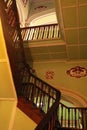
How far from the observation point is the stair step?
529 cm

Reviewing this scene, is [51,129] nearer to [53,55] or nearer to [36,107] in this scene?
[36,107]

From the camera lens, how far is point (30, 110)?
17.7 feet

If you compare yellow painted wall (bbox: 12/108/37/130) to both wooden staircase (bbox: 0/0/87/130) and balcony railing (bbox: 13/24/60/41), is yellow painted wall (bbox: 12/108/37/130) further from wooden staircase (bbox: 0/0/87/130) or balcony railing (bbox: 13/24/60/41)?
balcony railing (bbox: 13/24/60/41)

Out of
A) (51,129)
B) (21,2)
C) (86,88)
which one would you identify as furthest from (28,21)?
(51,129)

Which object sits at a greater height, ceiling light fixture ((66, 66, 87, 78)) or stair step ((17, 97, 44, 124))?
ceiling light fixture ((66, 66, 87, 78))

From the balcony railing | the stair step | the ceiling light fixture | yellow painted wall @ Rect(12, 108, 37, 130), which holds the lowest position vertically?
yellow painted wall @ Rect(12, 108, 37, 130)

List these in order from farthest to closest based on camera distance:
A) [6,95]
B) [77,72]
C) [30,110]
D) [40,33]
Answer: [40,33] < [77,72] < [6,95] < [30,110]

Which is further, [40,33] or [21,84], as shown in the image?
[40,33]

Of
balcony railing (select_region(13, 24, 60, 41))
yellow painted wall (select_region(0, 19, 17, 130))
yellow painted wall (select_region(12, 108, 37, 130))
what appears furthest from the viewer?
balcony railing (select_region(13, 24, 60, 41))

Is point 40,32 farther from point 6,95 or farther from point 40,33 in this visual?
point 6,95

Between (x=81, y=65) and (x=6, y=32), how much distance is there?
13.6ft

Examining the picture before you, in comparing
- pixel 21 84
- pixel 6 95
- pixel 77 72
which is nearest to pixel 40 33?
pixel 77 72

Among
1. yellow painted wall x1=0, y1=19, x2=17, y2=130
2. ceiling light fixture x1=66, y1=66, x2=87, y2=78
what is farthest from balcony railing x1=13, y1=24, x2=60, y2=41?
yellow painted wall x1=0, y1=19, x2=17, y2=130

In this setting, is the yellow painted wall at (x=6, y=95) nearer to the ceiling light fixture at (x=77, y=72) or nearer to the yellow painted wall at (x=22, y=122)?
the yellow painted wall at (x=22, y=122)
